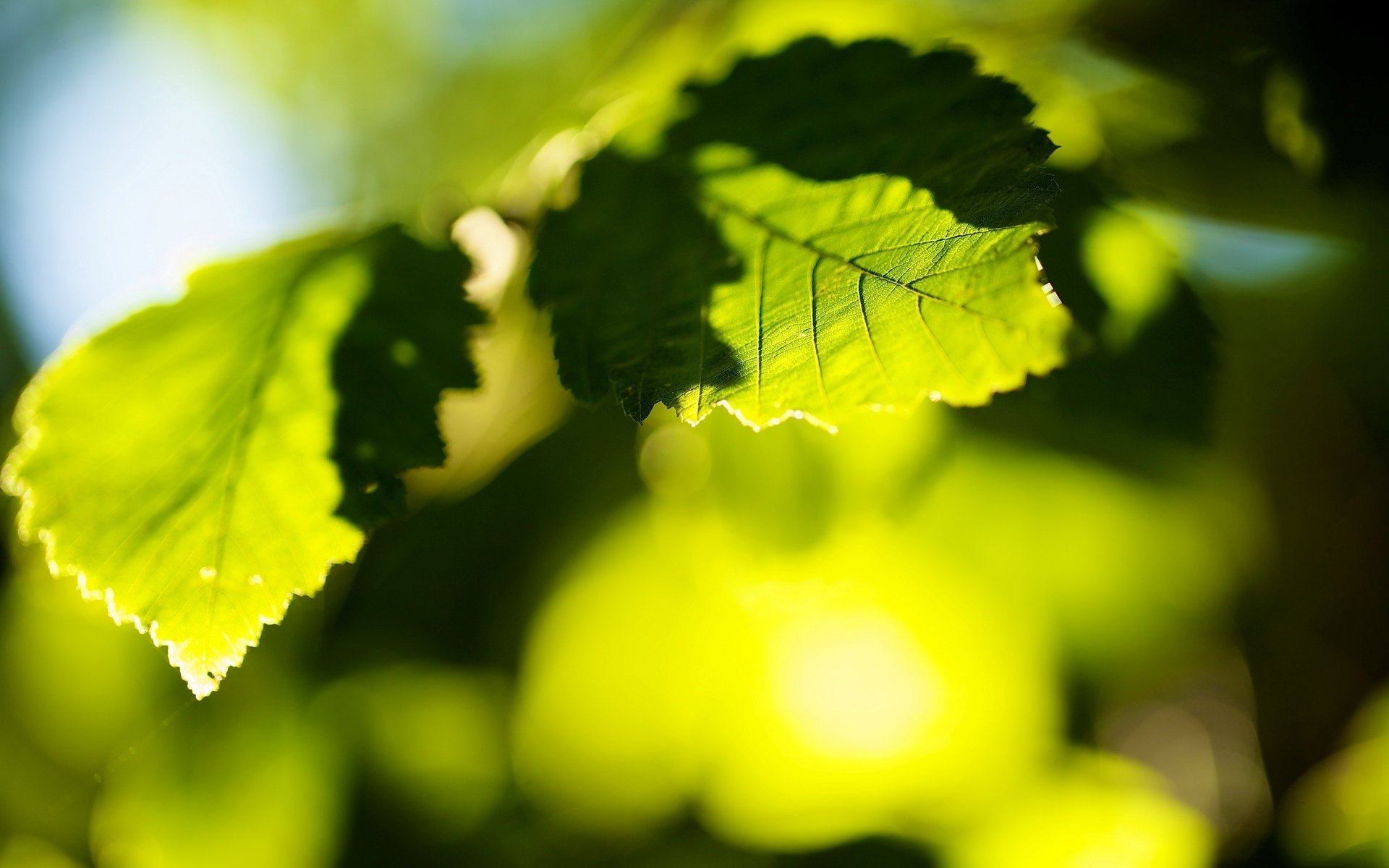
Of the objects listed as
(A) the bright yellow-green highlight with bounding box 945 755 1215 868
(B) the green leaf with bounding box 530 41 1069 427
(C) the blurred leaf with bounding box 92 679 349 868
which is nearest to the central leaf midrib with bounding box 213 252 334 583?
(B) the green leaf with bounding box 530 41 1069 427

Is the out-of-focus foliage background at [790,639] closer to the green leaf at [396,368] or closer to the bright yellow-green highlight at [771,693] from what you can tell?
the bright yellow-green highlight at [771,693]

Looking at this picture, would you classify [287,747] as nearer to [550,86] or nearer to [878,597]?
[878,597]

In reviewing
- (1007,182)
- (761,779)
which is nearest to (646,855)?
(761,779)

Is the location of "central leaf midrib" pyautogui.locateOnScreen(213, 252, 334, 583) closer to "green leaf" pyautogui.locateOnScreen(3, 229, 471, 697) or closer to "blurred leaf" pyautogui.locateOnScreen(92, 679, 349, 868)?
"green leaf" pyautogui.locateOnScreen(3, 229, 471, 697)

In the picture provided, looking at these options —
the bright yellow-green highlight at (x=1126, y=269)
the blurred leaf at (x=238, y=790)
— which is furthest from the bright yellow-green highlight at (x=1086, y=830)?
the blurred leaf at (x=238, y=790)

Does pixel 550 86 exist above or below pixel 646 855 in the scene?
above

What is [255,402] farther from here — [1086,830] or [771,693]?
[1086,830]
